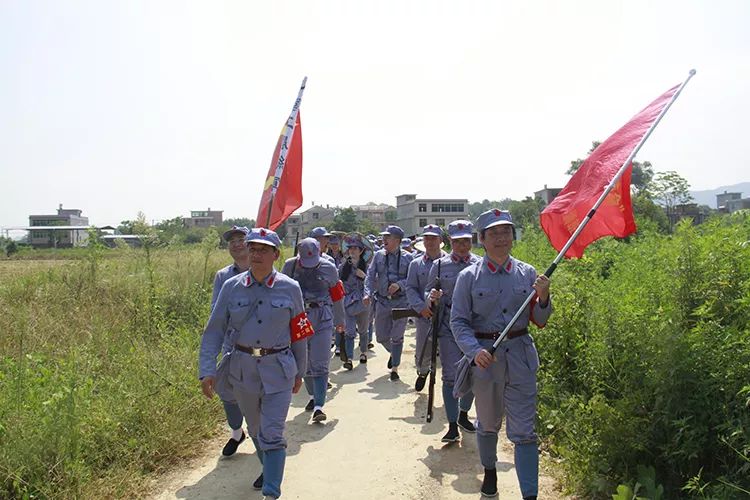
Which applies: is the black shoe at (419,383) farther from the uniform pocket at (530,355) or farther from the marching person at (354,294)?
the uniform pocket at (530,355)

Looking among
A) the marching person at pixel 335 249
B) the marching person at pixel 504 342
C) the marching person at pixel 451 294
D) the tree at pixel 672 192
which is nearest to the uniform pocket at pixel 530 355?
the marching person at pixel 504 342

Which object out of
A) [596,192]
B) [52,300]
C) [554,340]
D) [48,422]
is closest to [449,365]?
[554,340]

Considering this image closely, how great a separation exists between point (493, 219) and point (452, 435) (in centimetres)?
249

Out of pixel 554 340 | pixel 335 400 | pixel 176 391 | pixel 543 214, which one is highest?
pixel 543 214

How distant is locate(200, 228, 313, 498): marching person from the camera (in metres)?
4.11

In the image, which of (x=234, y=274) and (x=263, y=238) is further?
(x=234, y=274)

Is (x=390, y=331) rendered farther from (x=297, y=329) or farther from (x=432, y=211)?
(x=432, y=211)

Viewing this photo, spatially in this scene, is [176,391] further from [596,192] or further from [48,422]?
[596,192]

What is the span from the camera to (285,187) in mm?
6809

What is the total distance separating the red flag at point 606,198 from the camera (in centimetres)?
410

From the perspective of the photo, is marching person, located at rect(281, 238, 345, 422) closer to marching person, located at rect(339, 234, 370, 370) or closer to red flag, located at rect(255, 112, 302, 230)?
red flag, located at rect(255, 112, 302, 230)

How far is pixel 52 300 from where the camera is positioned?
9.90 m

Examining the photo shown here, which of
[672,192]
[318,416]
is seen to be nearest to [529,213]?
[672,192]

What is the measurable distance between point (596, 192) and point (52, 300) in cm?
957
